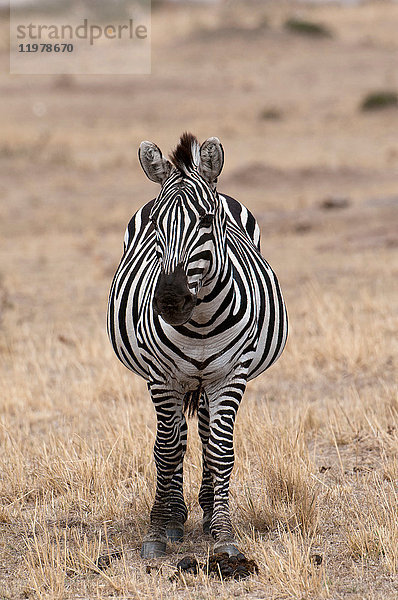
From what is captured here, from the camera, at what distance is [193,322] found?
4.23m

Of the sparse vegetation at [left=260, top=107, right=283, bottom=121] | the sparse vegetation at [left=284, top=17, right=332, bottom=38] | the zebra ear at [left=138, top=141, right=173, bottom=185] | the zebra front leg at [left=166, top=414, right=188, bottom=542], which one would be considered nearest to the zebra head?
the zebra ear at [left=138, top=141, right=173, bottom=185]

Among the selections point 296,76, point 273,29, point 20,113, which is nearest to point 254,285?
point 20,113

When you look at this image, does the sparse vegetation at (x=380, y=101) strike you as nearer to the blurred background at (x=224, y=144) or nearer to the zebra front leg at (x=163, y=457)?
the blurred background at (x=224, y=144)

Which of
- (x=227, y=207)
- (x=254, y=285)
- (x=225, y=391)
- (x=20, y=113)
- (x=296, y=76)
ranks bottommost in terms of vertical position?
(x=225, y=391)

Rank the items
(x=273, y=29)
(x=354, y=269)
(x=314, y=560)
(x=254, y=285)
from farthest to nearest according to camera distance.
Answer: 1. (x=273, y=29)
2. (x=354, y=269)
3. (x=254, y=285)
4. (x=314, y=560)

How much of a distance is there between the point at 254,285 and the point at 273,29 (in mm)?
47778

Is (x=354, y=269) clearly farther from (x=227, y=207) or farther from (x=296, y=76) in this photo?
(x=296, y=76)

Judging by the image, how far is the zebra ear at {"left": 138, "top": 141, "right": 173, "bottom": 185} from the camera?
417 centimetres

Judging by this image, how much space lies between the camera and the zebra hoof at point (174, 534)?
4.76 metres

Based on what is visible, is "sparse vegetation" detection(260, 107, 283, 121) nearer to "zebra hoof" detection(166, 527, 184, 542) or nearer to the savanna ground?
the savanna ground

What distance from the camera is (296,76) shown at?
40.4 m

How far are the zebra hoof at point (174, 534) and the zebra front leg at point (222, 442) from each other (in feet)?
1.27

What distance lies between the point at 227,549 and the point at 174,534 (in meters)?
0.53

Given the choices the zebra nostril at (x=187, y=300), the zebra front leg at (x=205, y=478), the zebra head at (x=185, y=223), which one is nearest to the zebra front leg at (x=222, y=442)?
the zebra front leg at (x=205, y=478)
